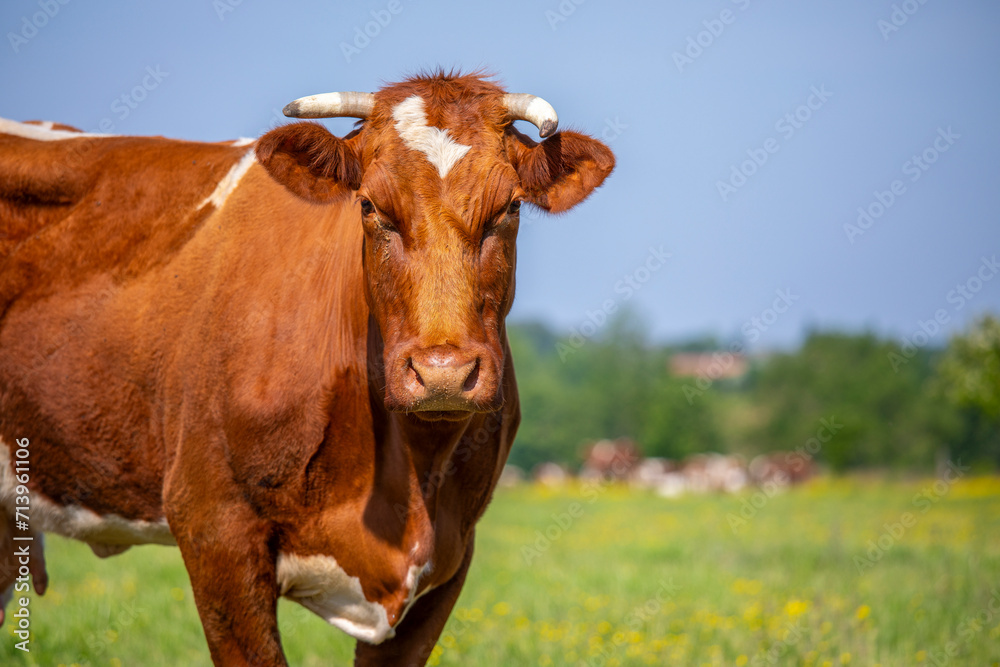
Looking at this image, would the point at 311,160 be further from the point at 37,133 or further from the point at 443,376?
the point at 37,133

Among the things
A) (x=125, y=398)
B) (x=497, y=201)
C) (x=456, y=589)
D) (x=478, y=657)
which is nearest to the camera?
(x=497, y=201)

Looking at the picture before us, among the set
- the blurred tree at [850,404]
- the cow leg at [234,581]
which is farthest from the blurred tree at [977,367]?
the cow leg at [234,581]

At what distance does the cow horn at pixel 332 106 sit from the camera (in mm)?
3416

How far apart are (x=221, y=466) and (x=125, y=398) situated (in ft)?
2.24

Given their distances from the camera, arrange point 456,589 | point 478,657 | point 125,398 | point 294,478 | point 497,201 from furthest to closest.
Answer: point 478,657 < point 456,589 < point 125,398 < point 294,478 < point 497,201

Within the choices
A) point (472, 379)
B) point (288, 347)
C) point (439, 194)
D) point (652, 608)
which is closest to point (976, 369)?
point (652, 608)

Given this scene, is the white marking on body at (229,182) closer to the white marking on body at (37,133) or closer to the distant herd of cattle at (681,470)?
the white marking on body at (37,133)

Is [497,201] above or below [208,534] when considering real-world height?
above

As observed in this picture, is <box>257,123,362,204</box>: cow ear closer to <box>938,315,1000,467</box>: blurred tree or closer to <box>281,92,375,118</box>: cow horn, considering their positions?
<box>281,92,375,118</box>: cow horn

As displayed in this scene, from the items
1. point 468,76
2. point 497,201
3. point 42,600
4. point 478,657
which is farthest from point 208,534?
point 42,600

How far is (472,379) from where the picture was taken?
9.41 ft

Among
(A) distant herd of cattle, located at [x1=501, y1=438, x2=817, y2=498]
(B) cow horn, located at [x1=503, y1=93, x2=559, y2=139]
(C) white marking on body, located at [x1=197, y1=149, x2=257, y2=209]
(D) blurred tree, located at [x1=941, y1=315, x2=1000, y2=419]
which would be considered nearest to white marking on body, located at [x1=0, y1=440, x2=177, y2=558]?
(C) white marking on body, located at [x1=197, y1=149, x2=257, y2=209]

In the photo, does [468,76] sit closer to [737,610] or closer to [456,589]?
[456,589]

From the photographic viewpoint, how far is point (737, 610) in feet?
24.6
